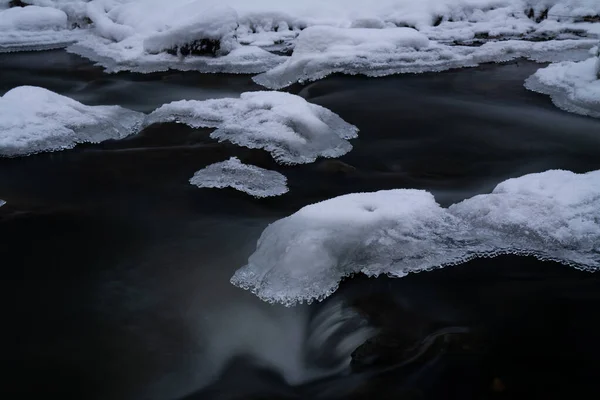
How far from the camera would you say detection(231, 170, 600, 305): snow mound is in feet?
9.55

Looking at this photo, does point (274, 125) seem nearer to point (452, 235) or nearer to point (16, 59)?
point (452, 235)

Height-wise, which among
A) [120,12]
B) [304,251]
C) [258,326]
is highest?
[120,12]

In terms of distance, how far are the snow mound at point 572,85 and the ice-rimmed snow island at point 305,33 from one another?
1.37 metres

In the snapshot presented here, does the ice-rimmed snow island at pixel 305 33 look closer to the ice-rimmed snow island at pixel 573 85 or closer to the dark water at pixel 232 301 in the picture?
the ice-rimmed snow island at pixel 573 85

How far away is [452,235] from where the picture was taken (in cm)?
323

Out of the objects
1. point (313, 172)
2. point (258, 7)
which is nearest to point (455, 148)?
point (313, 172)

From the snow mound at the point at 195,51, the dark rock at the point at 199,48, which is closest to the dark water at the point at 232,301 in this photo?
the snow mound at the point at 195,51

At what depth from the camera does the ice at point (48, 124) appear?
4984mm

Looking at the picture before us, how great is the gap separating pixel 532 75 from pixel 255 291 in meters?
6.44

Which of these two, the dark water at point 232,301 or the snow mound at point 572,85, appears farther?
the snow mound at point 572,85

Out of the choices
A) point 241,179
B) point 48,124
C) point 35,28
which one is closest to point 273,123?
point 241,179

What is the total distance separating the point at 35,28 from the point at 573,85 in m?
12.0

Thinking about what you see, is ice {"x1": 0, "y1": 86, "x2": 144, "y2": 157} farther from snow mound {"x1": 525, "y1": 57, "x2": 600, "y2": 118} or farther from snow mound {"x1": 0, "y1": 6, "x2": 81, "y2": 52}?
snow mound {"x1": 0, "y1": 6, "x2": 81, "y2": 52}

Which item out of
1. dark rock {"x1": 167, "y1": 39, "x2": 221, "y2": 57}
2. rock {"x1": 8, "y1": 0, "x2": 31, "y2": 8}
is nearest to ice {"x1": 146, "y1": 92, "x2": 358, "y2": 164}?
dark rock {"x1": 167, "y1": 39, "x2": 221, "y2": 57}
